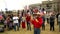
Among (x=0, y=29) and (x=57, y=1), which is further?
(x=57, y=1)

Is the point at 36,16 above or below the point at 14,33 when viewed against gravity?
above

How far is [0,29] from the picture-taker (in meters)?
23.8

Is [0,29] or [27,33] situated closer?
[27,33]

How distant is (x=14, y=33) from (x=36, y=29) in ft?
23.5

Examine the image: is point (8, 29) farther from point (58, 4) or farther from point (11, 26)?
point (58, 4)

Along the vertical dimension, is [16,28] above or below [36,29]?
below

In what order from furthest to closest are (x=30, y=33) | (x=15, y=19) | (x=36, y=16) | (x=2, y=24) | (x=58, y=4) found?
(x=58, y=4) < (x=2, y=24) < (x=15, y=19) < (x=30, y=33) < (x=36, y=16)

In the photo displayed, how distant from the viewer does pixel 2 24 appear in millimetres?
24719

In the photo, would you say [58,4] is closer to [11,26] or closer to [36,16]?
[11,26]

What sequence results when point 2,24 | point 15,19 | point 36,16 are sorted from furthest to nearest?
point 2,24 < point 15,19 < point 36,16

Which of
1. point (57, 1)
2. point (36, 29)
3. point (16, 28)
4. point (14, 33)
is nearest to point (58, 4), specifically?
point (57, 1)

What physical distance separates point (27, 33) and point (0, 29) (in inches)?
152

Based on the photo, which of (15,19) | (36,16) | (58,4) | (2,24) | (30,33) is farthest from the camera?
(58,4)

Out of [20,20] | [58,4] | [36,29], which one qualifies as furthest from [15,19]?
[58,4]
